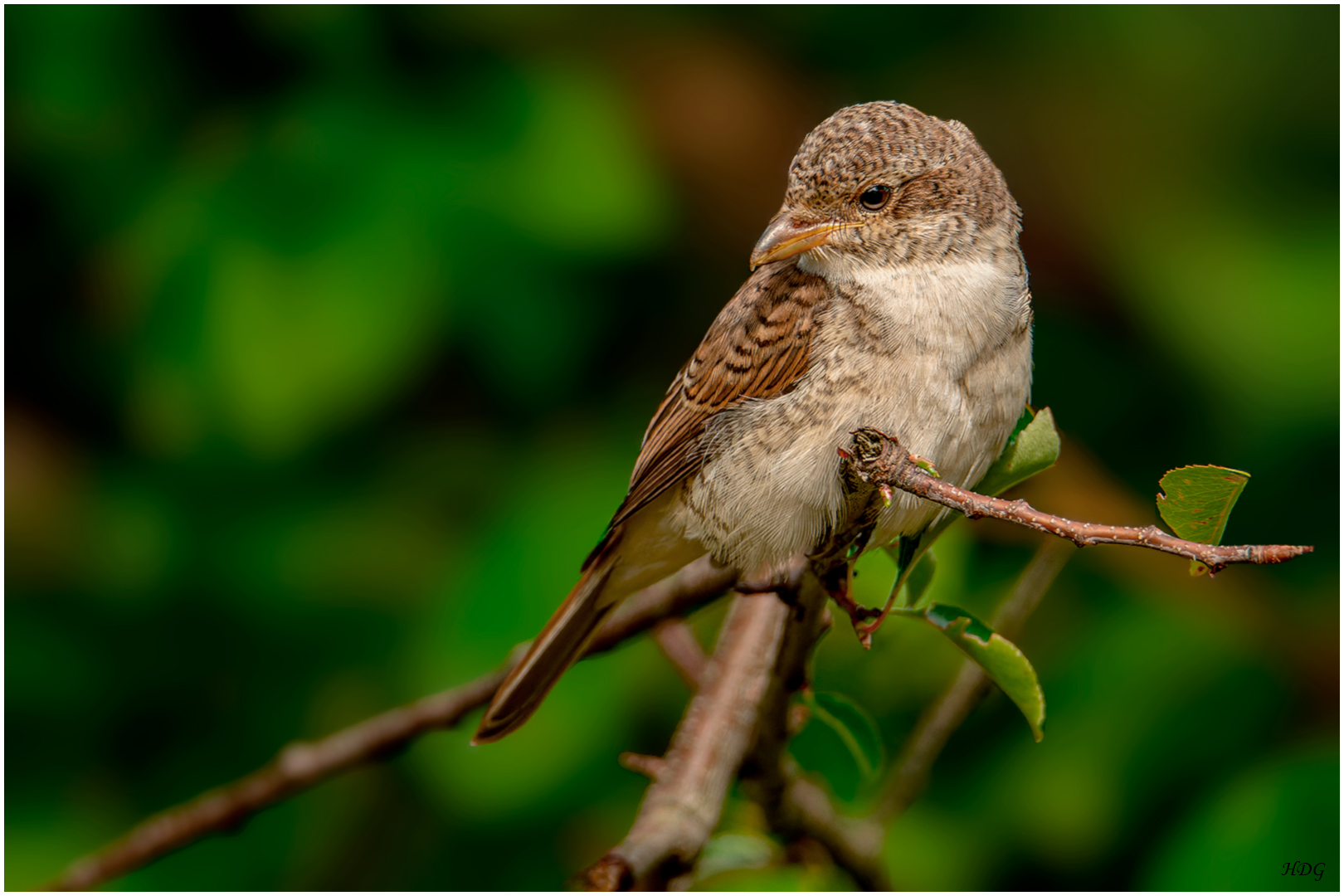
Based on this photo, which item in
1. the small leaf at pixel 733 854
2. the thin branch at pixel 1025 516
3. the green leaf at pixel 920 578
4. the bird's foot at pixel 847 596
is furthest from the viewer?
the small leaf at pixel 733 854

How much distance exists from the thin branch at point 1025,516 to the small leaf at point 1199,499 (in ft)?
0.18

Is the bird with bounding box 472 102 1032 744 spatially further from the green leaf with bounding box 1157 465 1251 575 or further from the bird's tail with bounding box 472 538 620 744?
the green leaf with bounding box 1157 465 1251 575

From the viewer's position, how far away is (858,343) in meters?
1.56

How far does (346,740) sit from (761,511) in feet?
3.22

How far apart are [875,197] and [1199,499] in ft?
2.33

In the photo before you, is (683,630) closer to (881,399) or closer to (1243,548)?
(881,399)

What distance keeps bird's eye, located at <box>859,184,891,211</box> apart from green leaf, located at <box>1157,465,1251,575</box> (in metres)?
0.68

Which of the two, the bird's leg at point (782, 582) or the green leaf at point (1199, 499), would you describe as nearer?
the green leaf at point (1199, 499)

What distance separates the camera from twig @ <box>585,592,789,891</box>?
55.4 inches

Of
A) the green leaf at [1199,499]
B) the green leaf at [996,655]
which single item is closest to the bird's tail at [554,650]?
the green leaf at [996,655]

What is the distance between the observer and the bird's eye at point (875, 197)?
5.15ft

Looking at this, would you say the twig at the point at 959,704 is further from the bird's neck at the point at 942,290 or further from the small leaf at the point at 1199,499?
the small leaf at the point at 1199,499

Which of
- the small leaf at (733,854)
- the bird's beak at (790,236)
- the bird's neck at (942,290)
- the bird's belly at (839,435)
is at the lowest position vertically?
the small leaf at (733,854)

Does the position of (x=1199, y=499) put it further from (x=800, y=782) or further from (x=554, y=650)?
(x=554, y=650)
